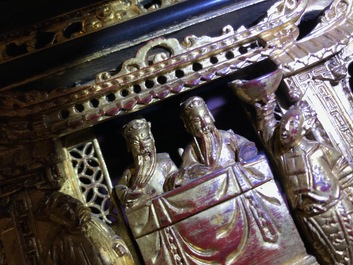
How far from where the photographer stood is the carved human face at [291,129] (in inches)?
66.6

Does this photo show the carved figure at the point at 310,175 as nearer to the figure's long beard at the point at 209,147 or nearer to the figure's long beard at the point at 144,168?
the figure's long beard at the point at 209,147

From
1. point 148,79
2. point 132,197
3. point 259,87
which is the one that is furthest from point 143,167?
point 259,87

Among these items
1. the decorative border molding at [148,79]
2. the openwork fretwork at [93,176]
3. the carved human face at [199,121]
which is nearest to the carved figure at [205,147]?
the carved human face at [199,121]

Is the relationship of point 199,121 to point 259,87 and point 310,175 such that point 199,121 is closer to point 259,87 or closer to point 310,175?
point 259,87

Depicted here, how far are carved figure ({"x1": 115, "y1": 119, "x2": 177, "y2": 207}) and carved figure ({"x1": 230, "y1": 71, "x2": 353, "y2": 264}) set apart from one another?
1.41 ft

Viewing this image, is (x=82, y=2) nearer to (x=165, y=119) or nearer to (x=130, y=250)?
(x=165, y=119)

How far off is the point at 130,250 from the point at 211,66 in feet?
2.73

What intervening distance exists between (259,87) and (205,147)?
13.2 inches

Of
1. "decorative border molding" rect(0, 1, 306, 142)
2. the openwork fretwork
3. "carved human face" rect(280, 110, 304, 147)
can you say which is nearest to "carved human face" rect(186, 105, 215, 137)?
"decorative border molding" rect(0, 1, 306, 142)

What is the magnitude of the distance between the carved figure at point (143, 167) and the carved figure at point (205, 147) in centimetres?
6

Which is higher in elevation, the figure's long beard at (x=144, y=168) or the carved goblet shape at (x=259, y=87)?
the carved goblet shape at (x=259, y=87)

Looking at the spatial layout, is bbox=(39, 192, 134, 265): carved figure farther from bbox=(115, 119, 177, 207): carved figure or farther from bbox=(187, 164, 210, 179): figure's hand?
bbox=(187, 164, 210, 179): figure's hand

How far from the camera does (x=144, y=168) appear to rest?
174 centimetres

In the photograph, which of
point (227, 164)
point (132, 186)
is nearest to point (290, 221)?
point (227, 164)
